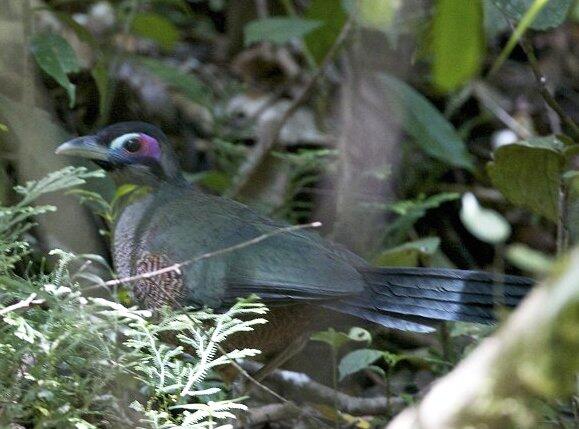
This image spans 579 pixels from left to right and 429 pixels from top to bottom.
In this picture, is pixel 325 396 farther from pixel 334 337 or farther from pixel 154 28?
pixel 154 28

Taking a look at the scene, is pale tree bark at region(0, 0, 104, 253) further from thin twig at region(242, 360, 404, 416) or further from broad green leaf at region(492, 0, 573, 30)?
broad green leaf at region(492, 0, 573, 30)

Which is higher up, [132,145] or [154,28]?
[154,28]

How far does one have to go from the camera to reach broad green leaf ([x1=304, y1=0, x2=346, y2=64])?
16.1 feet

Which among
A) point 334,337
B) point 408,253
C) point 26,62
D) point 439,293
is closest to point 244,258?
point 334,337

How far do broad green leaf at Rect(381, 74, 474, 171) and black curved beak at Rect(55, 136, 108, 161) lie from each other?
1.70 m

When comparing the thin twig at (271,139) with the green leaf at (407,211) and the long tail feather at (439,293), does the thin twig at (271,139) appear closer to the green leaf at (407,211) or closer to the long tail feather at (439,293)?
the green leaf at (407,211)

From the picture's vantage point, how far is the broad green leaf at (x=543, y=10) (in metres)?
3.00

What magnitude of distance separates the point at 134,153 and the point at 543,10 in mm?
1599

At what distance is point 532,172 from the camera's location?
3.42 meters

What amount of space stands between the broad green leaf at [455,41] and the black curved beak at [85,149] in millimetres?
1975


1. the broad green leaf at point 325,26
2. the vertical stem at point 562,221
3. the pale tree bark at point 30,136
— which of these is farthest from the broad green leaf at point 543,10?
the broad green leaf at point 325,26

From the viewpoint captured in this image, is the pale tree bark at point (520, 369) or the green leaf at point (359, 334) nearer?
the pale tree bark at point (520, 369)

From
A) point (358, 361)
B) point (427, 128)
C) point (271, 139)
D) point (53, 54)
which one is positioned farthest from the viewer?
point (271, 139)

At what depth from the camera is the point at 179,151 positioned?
17.9 ft
